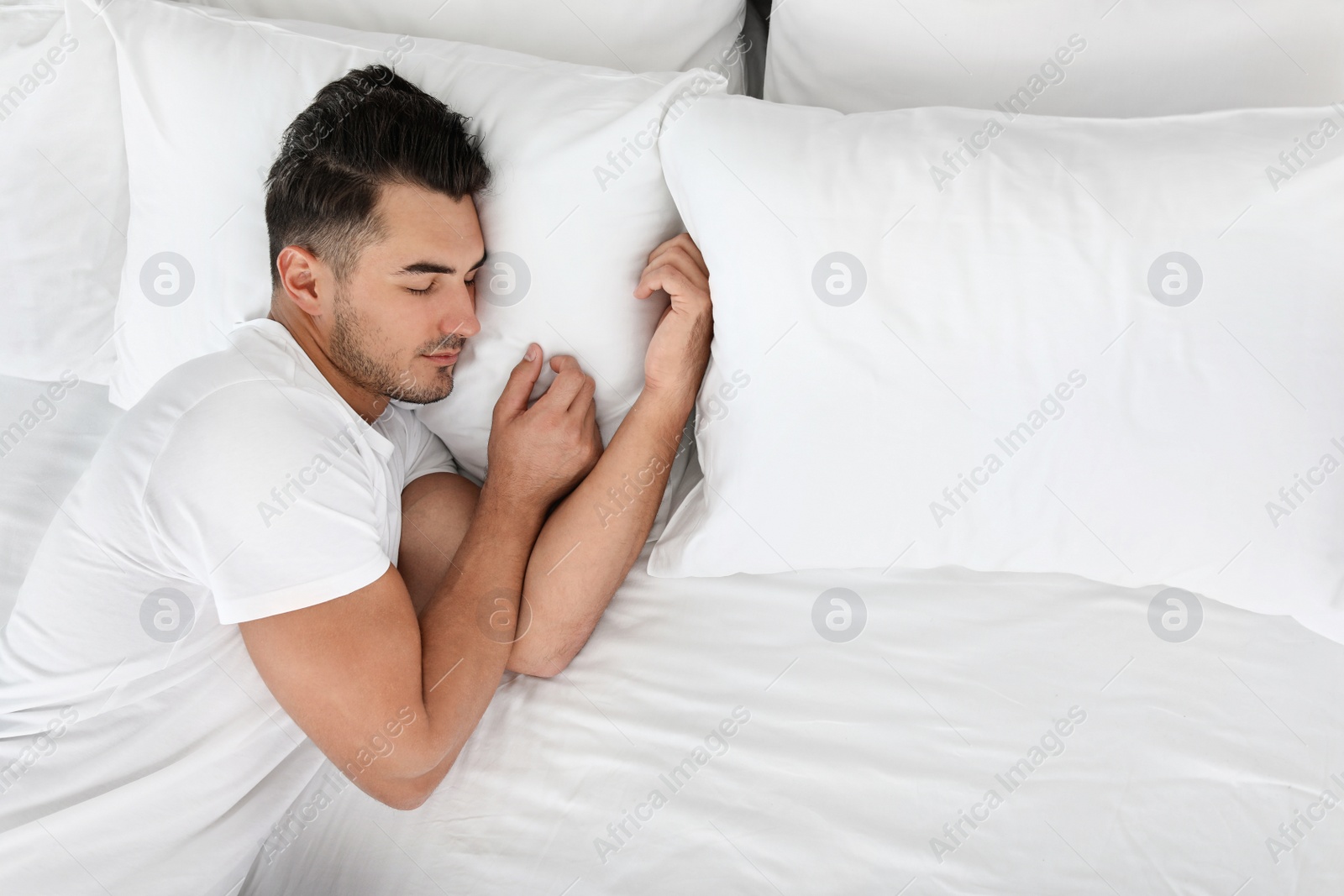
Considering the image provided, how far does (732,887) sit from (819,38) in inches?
44.2

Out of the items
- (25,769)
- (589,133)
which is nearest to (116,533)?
(25,769)

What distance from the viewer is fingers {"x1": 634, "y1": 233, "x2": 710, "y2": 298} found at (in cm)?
115

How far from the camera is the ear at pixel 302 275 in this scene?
116cm

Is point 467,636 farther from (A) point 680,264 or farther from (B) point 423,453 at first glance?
(A) point 680,264

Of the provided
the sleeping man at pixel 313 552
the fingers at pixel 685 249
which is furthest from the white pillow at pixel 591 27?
the fingers at pixel 685 249

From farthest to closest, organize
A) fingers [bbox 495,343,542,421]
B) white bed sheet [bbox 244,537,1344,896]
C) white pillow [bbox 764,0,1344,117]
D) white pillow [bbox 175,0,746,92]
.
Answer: white pillow [bbox 175,0,746,92], fingers [bbox 495,343,542,421], white pillow [bbox 764,0,1344,117], white bed sheet [bbox 244,537,1344,896]

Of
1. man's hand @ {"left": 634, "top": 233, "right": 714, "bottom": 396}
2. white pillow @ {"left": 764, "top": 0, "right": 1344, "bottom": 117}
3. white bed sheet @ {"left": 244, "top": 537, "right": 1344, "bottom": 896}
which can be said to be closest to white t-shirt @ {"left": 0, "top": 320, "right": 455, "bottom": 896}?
white bed sheet @ {"left": 244, "top": 537, "right": 1344, "bottom": 896}

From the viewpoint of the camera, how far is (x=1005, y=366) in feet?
3.26

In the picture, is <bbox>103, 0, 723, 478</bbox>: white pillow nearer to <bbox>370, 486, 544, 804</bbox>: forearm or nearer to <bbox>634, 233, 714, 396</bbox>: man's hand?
<bbox>634, 233, 714, 396</bbox>: man's hand

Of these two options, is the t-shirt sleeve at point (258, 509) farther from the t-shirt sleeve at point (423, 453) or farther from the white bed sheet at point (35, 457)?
the white bed sheet at point (35, 457)

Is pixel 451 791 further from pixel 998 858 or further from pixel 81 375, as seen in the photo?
pixel 81 375

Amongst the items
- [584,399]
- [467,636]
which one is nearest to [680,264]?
[584,399]

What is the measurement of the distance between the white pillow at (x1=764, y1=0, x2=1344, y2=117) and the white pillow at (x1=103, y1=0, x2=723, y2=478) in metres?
0.22

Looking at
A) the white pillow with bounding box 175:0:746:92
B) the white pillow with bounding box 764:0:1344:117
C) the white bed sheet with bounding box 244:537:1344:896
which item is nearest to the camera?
the white bed sheet with bounding box 244:537:1344:896
